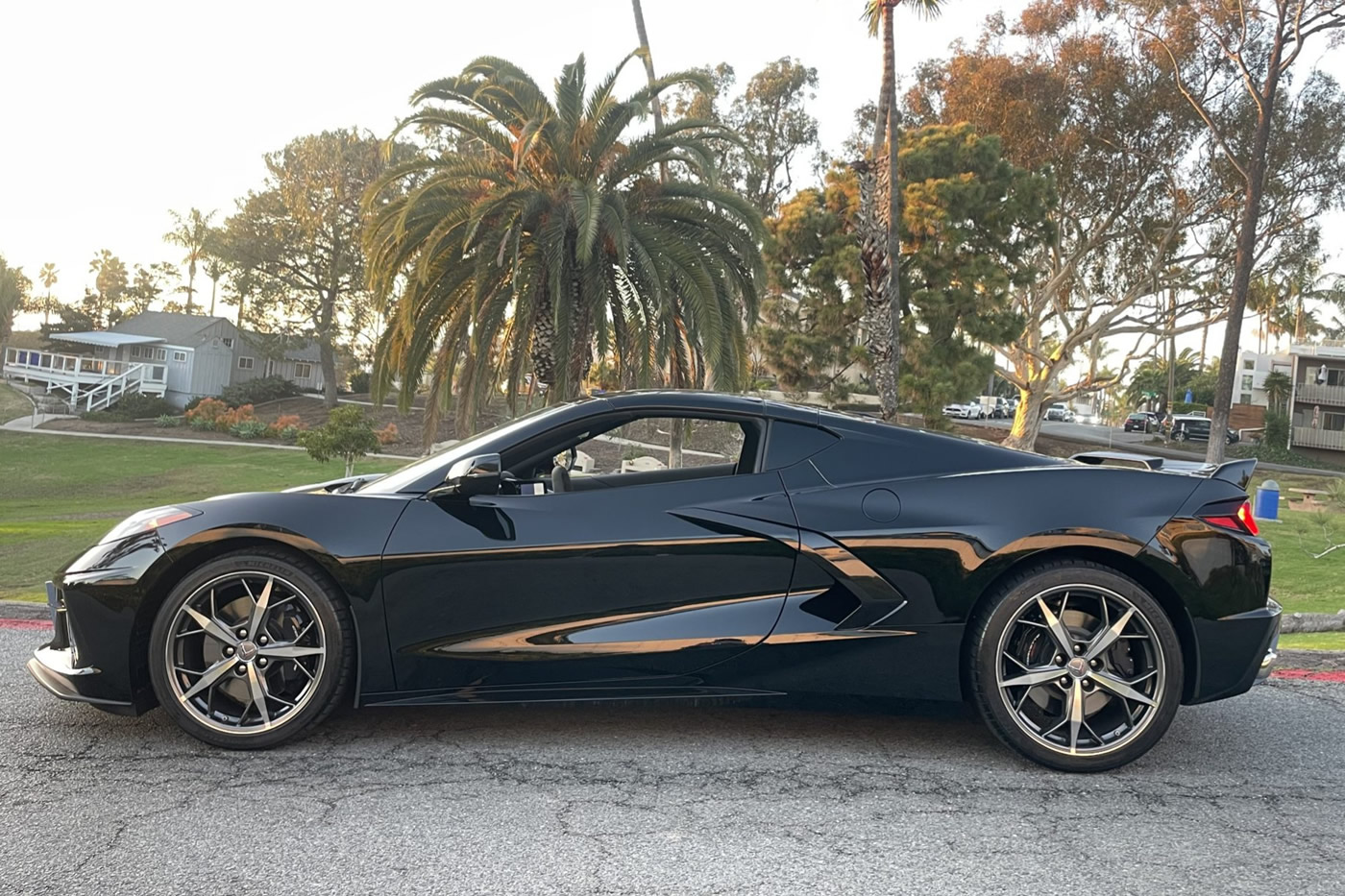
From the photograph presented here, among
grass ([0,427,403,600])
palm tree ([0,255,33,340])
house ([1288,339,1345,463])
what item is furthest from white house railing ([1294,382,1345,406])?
palm tree ([0,255,33,340])

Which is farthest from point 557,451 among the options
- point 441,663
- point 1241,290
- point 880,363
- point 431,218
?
point 1241,290

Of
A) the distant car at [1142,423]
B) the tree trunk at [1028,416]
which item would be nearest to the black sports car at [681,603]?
the tree trunk at [1028,416]

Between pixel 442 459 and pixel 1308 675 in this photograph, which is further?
pixel 1308 675

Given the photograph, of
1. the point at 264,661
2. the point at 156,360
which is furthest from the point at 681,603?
the point at 156,360

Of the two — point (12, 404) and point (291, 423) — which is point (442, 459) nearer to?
point (291, 423)

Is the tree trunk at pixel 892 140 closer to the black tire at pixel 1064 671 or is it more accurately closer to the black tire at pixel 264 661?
the black tire at pixel 1064 671

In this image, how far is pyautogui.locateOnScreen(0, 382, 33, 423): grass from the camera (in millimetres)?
47778

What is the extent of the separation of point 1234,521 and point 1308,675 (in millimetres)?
2056

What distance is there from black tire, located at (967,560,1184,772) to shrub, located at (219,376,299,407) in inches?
2109

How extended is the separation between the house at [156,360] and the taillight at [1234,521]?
185 ft

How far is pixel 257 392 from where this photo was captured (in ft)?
179

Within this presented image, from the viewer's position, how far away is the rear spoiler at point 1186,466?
13.0 feet

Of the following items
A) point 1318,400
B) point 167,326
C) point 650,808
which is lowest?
point 650,808

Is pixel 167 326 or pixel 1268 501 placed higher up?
pixel 167 326
